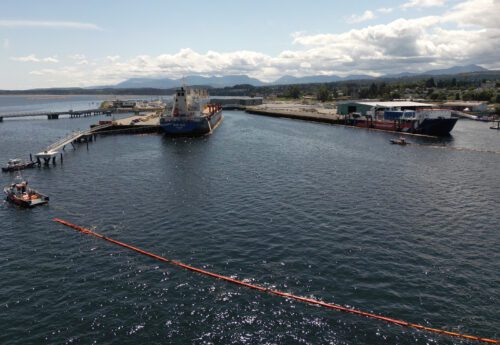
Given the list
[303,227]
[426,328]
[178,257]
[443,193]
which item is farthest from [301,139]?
[426,328]

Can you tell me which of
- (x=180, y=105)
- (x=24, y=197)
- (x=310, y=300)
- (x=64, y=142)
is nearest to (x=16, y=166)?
(x=64, y=142)

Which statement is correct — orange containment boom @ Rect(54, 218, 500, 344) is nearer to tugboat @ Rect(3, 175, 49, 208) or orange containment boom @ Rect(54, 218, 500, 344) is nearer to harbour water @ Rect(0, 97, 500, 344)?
harbour water @ Rect(0, 97, 500, 344)

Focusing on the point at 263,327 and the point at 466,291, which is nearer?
the point at 263,327

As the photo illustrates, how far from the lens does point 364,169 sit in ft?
262

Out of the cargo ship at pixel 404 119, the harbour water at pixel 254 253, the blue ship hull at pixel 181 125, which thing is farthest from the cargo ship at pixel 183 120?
the cargo ship at pixel 404 119

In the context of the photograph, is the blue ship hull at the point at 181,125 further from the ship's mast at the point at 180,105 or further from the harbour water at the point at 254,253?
the harbour water at the point at 254,253

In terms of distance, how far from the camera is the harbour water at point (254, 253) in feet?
91.1

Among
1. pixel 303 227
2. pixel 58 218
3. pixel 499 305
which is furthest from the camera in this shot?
pixel 58 218

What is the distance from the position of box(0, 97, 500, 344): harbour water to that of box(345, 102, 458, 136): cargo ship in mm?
51469

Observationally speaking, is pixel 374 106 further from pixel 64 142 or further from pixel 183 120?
pixel 64 142

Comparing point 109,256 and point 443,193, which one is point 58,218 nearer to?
point 109,256

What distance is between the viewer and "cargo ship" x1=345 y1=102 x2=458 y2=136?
129 m

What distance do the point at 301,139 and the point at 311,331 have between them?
10563 cm

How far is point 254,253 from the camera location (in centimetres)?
3925
